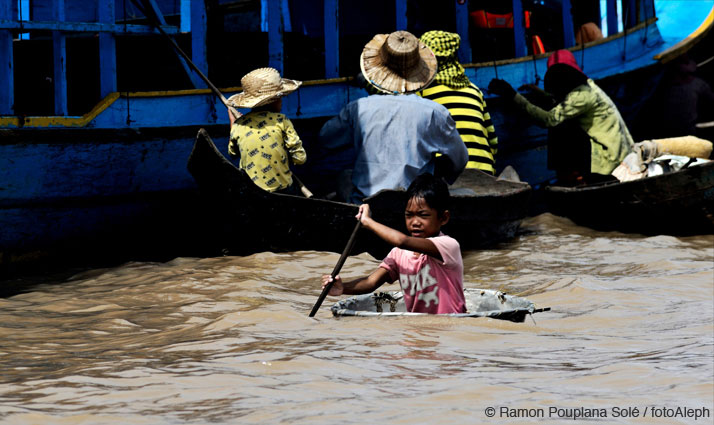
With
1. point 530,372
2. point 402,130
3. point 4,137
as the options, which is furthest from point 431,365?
point 4,137

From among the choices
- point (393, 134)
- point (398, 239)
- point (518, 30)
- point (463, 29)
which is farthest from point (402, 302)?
point (518, 30)

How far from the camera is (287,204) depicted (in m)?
5.97

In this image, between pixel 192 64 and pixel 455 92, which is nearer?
pixel 192 64

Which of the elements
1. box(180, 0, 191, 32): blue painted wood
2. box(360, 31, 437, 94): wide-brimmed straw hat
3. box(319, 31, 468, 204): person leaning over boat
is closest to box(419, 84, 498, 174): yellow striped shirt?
box(360, 31, 437, 94): wide-brimmed straw hat

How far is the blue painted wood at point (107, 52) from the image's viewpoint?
6457mm

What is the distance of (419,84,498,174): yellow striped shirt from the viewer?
7203mm

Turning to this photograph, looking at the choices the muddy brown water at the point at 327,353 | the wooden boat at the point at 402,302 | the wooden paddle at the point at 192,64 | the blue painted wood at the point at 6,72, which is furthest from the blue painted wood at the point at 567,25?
the wooden boat at the point at 402,302

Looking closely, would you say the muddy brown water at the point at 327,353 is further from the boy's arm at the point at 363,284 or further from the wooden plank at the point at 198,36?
the wooden plank at the point at 198,36

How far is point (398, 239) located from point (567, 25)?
20.0 ft

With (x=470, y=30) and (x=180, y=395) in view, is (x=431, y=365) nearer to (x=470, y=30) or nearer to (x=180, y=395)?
(x=180, y=395)

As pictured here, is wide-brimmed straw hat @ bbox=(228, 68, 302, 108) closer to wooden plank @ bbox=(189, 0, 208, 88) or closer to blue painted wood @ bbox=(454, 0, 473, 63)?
A: wooden plank @ bbox=(189, 0, 208, 88)

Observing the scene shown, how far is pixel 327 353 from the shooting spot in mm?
3332

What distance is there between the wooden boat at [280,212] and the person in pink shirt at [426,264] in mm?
2008

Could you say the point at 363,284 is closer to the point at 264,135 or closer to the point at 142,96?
the point at 264,135
